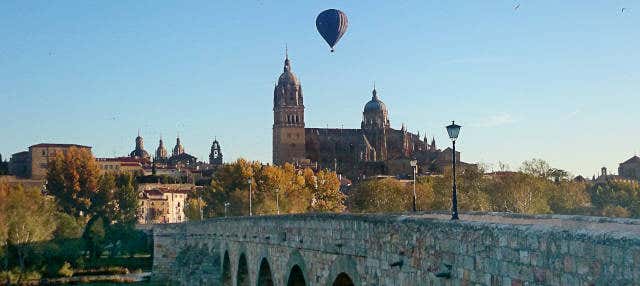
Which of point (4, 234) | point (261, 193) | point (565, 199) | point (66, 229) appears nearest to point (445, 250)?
point (4, 234)

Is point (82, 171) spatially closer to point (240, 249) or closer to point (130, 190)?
point (130, 190)

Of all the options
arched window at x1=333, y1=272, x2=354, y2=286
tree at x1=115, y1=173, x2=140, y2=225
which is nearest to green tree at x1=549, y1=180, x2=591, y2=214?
tree at x1=115, y1=173, x2=140, y2=225

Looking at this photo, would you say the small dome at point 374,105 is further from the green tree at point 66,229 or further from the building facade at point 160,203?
the green tree at point 66,229

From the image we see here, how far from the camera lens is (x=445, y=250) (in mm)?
13781

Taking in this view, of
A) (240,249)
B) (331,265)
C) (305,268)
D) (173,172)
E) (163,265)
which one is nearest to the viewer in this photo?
(331,265)

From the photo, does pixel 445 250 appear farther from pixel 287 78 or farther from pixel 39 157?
pixel 287 78

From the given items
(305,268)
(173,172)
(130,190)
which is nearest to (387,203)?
(130,190)

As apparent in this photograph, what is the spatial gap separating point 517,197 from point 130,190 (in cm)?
5211

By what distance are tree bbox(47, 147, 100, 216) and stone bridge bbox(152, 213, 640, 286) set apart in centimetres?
8365

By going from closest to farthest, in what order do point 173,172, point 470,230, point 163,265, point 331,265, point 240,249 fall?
point 470,230 < point 331,265 < point 240,249 < point 163,265 < point 173,172

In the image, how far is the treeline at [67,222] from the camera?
67938 millimetres

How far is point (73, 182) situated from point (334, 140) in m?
87.0

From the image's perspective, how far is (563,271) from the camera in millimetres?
10320

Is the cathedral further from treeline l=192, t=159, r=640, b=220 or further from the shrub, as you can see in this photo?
the shrub
